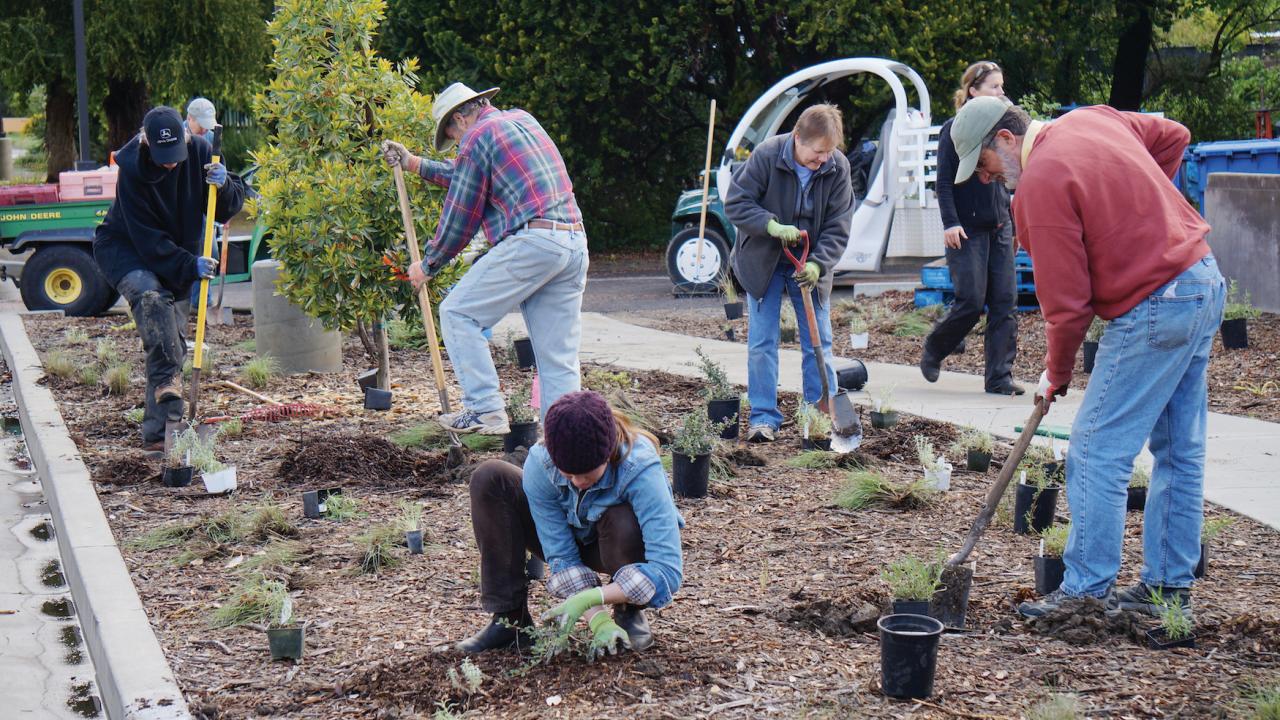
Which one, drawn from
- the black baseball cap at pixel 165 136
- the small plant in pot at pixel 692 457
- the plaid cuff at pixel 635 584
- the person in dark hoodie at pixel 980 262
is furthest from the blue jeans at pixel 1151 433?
the black baseball cap at pixel 165 136

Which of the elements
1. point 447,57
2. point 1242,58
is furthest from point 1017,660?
point 1242,58

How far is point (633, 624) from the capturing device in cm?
422

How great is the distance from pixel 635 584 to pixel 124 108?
941 inches

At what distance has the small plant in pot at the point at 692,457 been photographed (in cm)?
629

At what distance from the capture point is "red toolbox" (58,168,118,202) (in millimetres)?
14367

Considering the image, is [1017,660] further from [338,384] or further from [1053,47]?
[1053,47]

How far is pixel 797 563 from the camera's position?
5324 mm

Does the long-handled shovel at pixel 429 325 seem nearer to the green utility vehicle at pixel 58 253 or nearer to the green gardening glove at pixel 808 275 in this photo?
the green gardening glove at pixel 808 275

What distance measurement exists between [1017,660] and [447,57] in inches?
685

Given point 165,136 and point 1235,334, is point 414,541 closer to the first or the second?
point 165,136

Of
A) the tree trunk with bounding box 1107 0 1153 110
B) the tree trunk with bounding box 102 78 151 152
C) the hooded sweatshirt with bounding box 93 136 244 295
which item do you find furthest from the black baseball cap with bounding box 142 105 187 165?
the tree trunk with bounding box 102 78 151 152

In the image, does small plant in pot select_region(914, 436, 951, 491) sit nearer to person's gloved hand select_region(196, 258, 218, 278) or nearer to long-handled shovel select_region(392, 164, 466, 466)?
long-handled shovel select_region(392, 164, 466, 466)

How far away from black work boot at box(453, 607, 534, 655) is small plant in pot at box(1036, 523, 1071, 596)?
181 cm

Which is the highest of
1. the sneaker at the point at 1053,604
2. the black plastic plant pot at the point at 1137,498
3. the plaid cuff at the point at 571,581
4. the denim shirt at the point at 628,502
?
the denim shirt at the point at 628,502
